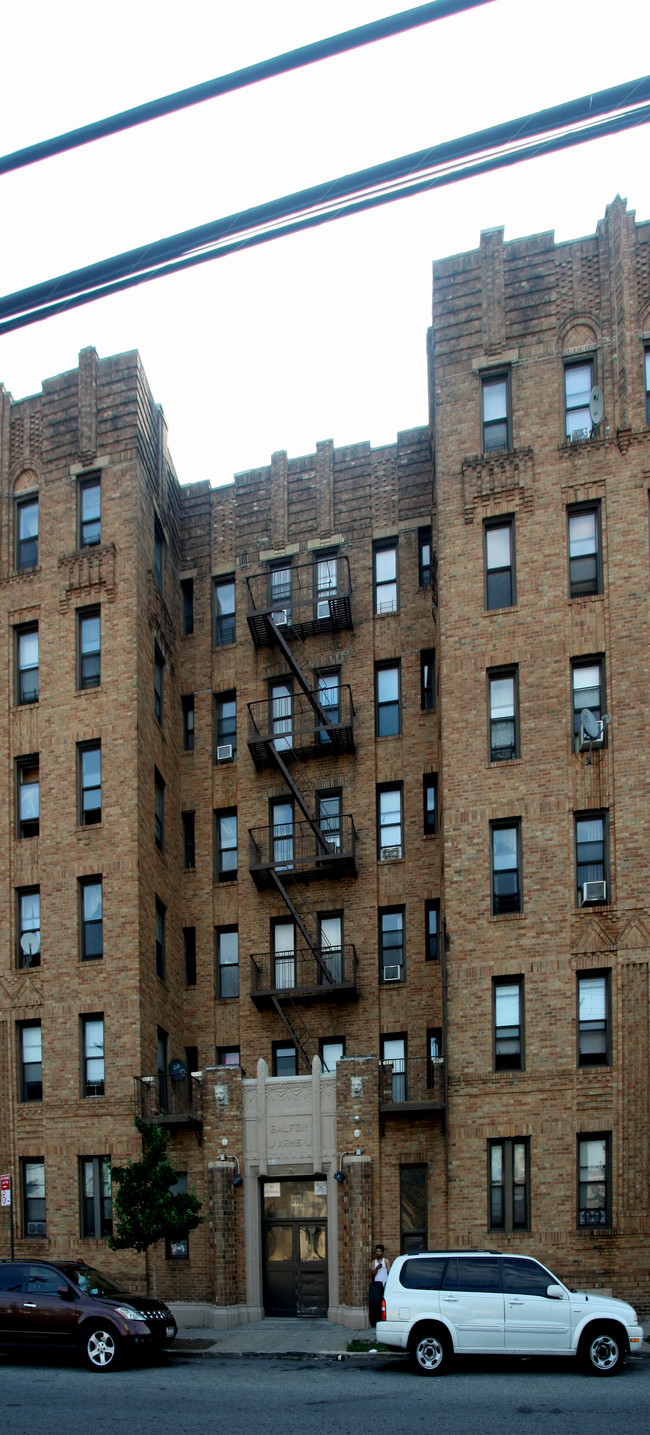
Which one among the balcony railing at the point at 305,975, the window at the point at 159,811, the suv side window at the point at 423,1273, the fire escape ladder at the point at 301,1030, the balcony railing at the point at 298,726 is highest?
the balcony railing at the point at 298,726

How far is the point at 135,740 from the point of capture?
112 feet

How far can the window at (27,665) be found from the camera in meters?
36.1

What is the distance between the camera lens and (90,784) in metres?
34.8

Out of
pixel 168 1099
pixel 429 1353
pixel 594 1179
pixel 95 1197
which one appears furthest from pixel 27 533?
pixel 429 1353

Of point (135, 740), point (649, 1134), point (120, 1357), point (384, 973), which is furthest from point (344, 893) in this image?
point (120, 1357)

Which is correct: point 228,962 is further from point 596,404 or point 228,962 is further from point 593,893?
point 596,404

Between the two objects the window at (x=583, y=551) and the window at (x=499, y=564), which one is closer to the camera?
the window at (x=583, y=551)

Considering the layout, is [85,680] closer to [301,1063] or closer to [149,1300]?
[301,1063]

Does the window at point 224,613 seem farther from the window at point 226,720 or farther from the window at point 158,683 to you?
the window at point 158,683

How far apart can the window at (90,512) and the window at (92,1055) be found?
1185 centimetres

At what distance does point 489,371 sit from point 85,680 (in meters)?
12.3

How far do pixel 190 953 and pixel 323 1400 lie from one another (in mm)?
19167

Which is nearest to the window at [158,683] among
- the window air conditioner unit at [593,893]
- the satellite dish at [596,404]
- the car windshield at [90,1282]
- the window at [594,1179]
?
the window air conditioner unit at [593,893]

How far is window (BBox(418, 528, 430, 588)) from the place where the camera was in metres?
36.2
